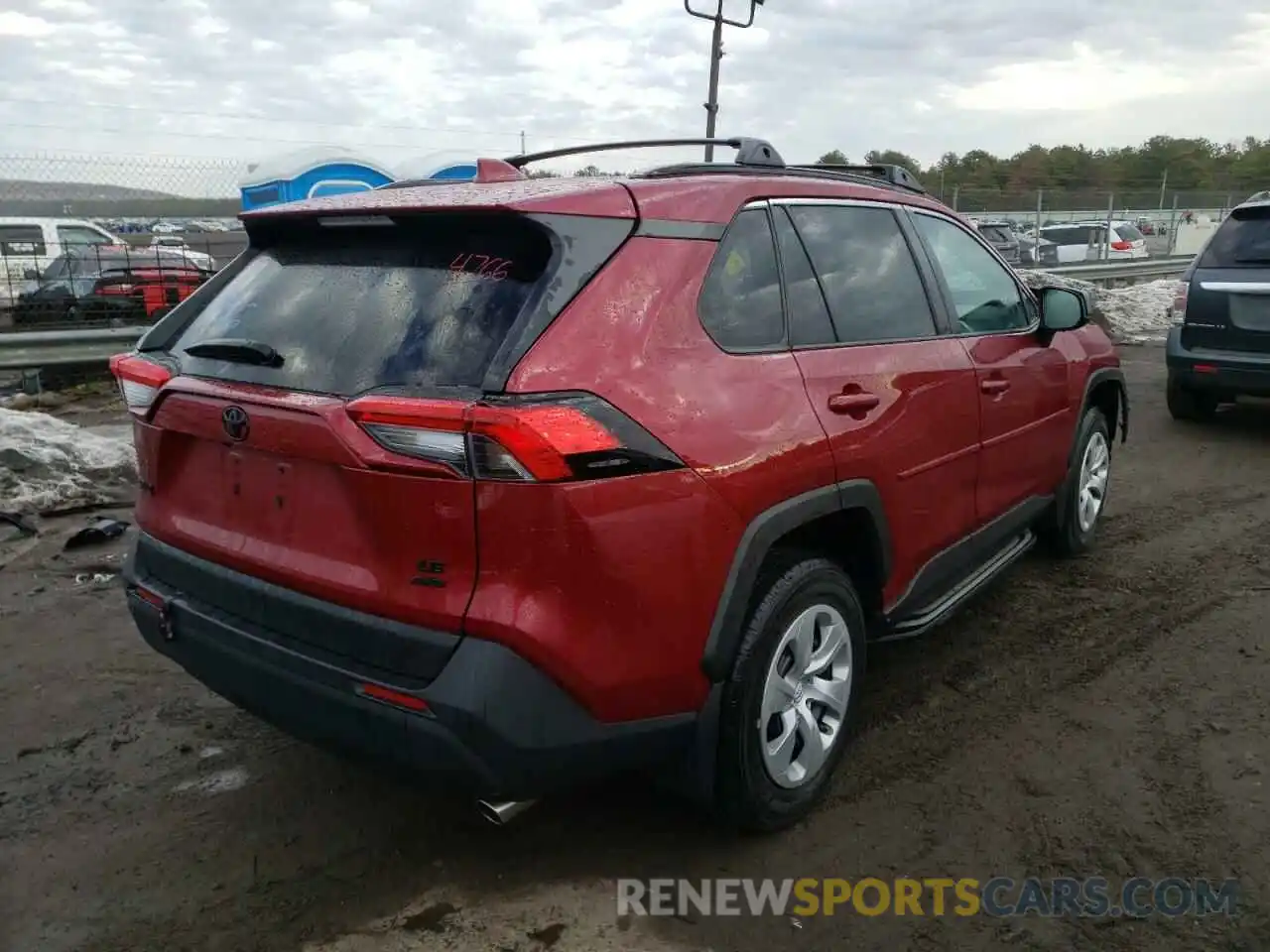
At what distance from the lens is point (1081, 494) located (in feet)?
16.4

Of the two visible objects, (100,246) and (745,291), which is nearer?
(745,291)

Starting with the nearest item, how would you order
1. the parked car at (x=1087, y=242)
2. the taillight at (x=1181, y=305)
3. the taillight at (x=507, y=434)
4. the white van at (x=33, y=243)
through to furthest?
the taillight at (x=507, y=434)
the taillight at (x=1181, y=305)
the white van at (x=33, y=243)
the parked car at (x=1087, y=242)

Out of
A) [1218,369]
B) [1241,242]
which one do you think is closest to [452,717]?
[1218,369]

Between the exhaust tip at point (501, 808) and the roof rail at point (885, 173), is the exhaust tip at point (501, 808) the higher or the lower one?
the lower one

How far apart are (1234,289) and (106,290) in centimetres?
1103

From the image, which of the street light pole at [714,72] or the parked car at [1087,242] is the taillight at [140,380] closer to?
the street light pole at [714,72]

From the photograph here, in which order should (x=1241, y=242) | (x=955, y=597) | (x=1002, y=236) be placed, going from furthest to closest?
(x=1002, y=236) < (x=1241, y=242) < (x=955, y=597)

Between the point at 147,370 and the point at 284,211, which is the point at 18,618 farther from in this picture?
the point at 284,211

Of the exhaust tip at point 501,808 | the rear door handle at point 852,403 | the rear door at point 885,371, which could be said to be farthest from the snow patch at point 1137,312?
the exhaust tip at point 501,808

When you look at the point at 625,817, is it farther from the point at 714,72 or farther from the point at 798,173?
the point at 714,72

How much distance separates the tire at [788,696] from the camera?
2574 mm

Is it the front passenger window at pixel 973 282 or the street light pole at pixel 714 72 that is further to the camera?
the street light pole at pixel 714 72

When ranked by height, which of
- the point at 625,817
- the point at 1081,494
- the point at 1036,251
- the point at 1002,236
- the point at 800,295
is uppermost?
the point at 1002,236

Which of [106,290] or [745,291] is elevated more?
[745,291]
